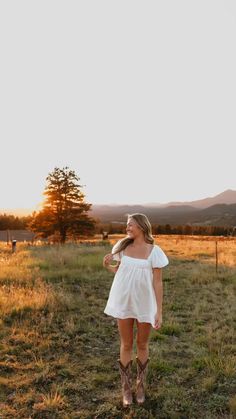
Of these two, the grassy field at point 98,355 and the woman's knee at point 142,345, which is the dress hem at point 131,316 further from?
the grassy field at point 98,355

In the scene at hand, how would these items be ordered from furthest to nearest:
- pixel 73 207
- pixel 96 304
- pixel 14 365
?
pixel 73 207 < pixel 96 304 < pixel 14 365

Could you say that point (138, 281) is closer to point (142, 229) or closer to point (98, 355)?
point (142, 229)

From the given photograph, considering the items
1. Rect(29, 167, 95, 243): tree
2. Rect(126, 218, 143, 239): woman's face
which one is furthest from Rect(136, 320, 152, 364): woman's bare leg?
Rect(29, 167, 95, 243): tree

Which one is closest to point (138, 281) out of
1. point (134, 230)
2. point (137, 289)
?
point (137, 289)

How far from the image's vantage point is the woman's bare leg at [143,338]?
14.5ft

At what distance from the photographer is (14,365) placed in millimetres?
5613

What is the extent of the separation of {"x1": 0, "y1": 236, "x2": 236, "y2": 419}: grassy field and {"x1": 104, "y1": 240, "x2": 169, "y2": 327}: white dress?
1119mm

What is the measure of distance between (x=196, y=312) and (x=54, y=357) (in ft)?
12.1

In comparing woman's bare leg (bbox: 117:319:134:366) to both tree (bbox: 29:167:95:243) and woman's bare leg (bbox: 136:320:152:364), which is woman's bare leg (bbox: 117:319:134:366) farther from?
tree (bbox: 29:167:95:243)

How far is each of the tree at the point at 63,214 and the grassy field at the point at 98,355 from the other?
2445cm

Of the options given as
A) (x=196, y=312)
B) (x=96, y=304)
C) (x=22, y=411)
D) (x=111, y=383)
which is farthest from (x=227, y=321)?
(x=22, y=411)

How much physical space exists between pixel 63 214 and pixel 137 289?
31643 mm

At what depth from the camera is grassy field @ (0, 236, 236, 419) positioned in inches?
179

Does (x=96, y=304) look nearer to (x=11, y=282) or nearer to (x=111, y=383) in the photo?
(x=11, y=282)
